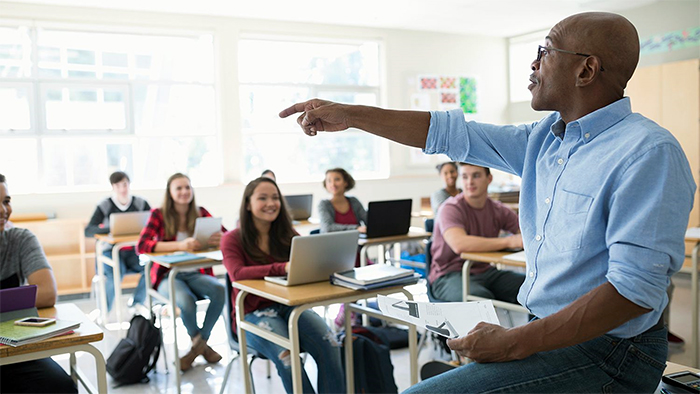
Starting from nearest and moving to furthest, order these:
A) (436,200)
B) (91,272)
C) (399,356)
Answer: (399,356) → (436,200) → (91,272)

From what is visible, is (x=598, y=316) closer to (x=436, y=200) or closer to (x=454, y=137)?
(x=454, y=137)

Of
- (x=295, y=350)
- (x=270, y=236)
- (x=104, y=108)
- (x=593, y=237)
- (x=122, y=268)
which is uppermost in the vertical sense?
(x=104, y=108)

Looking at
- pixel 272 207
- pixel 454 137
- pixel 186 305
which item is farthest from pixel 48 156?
pixel 454 137

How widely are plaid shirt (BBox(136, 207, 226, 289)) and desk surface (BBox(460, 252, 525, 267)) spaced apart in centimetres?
172

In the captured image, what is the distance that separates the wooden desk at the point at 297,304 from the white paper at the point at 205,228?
1321 mm

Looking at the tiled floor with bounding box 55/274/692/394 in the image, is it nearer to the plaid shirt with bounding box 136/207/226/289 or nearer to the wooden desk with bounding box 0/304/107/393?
the plaid shirt with bounding box 136/207/226/289

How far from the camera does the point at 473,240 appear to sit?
334 cm

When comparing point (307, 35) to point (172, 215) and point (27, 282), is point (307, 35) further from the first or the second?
point (27, 282)

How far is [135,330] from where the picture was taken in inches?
140

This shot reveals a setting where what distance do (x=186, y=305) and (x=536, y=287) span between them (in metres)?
2.84

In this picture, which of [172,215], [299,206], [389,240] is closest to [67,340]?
[172,215]

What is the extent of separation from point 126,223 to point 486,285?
290 centimetres

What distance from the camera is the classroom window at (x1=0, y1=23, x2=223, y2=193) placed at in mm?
6410

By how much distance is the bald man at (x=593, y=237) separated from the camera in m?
1.06
